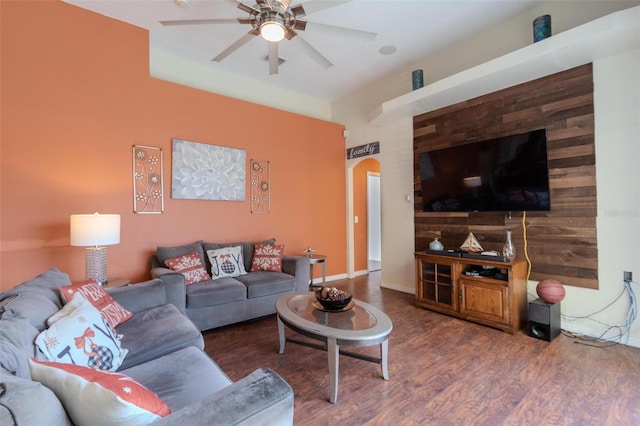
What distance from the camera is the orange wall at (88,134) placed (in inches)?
108

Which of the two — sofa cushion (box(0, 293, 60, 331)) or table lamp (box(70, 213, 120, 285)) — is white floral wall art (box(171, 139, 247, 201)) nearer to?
table lamp (box(70, 213, 120, 285))

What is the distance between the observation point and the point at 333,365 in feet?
6.06

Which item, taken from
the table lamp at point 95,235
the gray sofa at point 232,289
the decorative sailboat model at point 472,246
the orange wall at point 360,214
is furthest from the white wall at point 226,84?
the decorative sailboat model at point 472,246

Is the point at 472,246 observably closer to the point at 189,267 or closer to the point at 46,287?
the point at 189,267

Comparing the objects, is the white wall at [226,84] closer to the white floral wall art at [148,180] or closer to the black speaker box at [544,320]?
the white floral wall art at [148,180]

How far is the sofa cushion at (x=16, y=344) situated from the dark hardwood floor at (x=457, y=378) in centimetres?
131

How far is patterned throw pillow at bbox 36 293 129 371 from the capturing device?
1.31 meters

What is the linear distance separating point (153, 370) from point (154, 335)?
0.40 meters

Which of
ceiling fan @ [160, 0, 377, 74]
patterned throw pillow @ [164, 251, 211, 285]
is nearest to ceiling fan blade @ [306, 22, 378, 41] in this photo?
ceiling fan @ [160, 0, 377, 74]

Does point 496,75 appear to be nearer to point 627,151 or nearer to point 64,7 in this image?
point 627,151

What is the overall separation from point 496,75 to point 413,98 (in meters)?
Answer: 0.99

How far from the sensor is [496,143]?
3.31 m

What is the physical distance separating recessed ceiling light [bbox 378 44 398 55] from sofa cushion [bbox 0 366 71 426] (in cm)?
434

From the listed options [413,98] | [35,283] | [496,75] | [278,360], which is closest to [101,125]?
[35,283]
